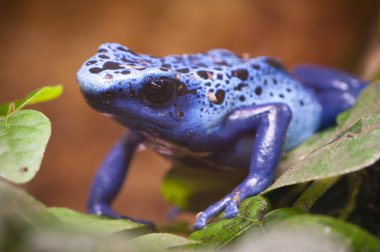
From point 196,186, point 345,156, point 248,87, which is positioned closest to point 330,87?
point 248,87

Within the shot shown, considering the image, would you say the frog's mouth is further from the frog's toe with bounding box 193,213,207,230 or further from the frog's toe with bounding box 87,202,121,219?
the frog's toe with bounding box 87,202,121,219

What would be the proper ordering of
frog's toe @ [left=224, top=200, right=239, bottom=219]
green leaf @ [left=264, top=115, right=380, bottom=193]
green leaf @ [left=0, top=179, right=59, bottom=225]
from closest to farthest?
green leaf @ [left=0, top=179, right=59, bottom=225] < green leaf @ [left=264, top=115, right=380, bottom=193] < frog's toe @ [left=224, top=200, right=239, bottom=219]

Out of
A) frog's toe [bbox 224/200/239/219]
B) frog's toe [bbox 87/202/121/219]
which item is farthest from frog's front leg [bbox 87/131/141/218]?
frog's toe [bbox 224/200/239/219]

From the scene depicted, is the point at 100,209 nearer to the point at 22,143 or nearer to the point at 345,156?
the point at 22,143

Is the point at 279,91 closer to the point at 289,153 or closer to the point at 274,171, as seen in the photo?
the point at 289,153

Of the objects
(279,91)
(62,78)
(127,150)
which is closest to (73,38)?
(62,78)

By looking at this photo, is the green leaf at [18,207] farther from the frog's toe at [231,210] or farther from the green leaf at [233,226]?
the frog's toe at [231,210]
